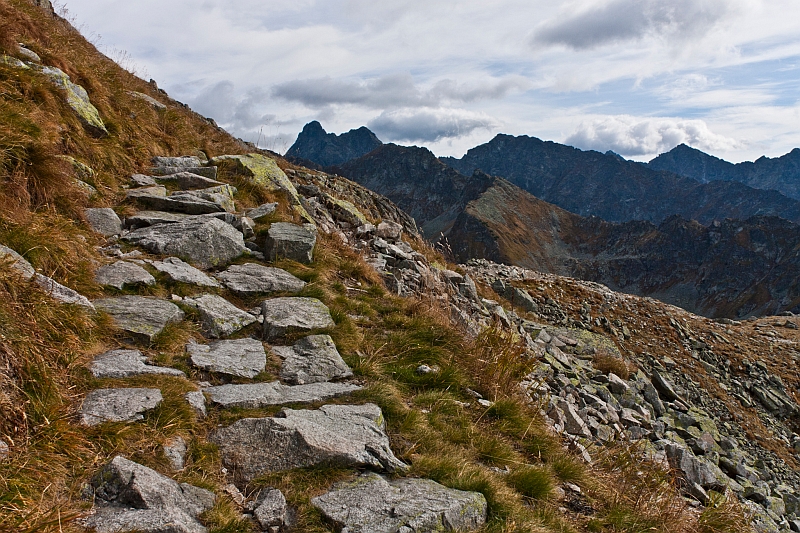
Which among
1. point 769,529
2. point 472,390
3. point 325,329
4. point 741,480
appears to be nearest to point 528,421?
point 472,390

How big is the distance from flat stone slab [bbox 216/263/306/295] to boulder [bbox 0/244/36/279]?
9.97 ft

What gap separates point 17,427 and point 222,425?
1.59m

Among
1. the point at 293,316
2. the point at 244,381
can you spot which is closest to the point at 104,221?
the point at 293,316

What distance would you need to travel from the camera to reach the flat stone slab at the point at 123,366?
4742mm

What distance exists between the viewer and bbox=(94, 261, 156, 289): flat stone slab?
663cm

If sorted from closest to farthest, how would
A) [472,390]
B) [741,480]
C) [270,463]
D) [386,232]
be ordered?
[270,463], [472,390], [741,480], [386,232]

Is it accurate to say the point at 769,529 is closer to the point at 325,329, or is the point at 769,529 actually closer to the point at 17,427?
the point at 325,329

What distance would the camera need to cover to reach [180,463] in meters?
3.99

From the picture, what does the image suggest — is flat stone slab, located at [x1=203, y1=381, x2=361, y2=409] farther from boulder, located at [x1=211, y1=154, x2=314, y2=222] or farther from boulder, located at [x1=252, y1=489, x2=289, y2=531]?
boulder, located at [x1=211, y1=154, x2=314, y2=222]

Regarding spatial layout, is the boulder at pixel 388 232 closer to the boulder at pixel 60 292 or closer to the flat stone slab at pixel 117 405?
the boulder at pixel 60 292

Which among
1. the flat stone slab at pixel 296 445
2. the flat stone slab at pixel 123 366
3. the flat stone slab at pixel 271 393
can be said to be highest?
the flat stone slab at pixel 123 366

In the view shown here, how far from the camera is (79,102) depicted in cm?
1119

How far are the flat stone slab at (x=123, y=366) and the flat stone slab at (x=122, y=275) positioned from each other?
1.77m

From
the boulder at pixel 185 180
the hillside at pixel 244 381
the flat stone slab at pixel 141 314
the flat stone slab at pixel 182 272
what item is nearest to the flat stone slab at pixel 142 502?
the hillside at pixel 244 381
